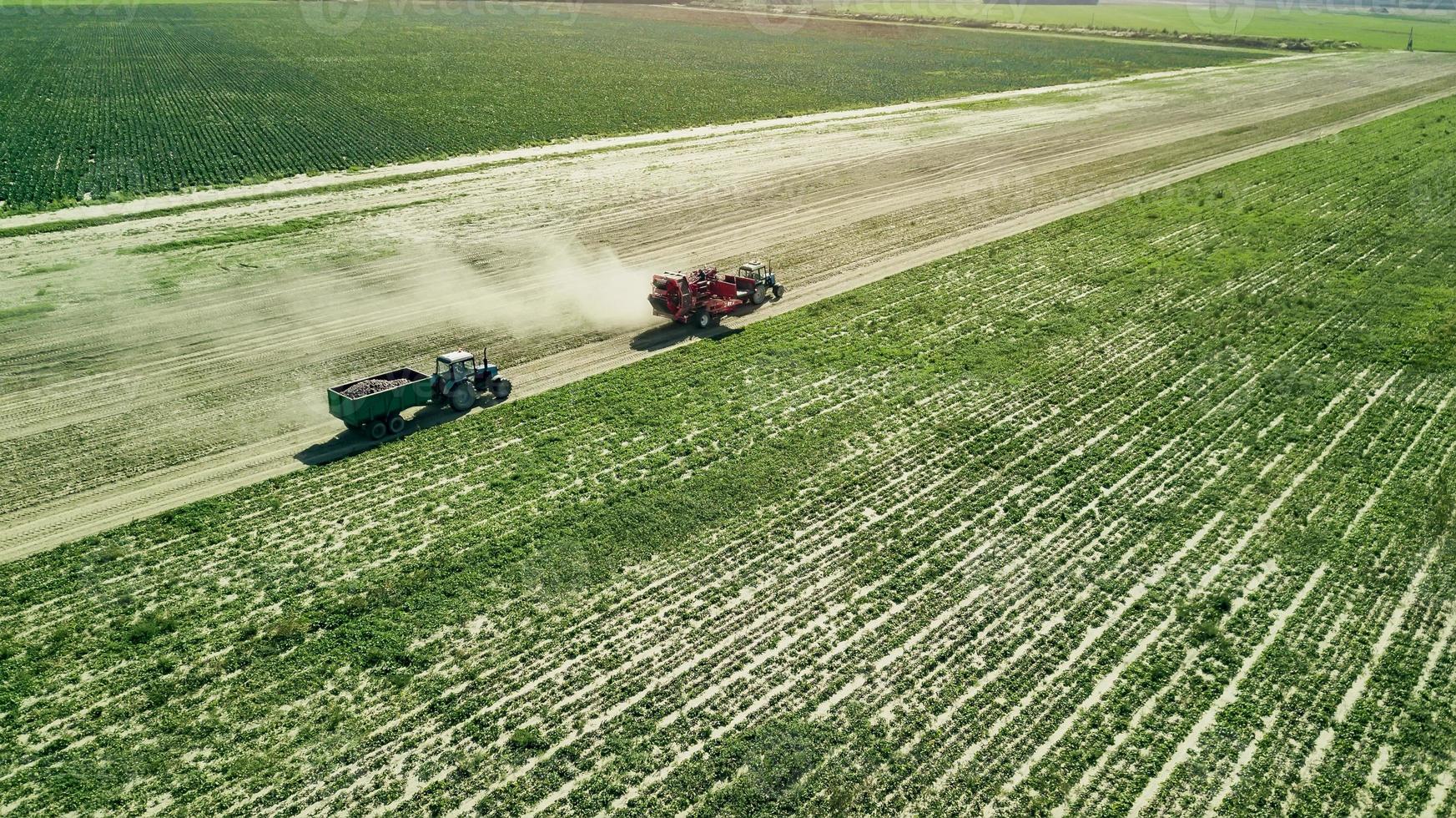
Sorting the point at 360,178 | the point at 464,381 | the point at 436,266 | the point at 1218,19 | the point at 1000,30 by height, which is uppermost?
the point at 1000,30

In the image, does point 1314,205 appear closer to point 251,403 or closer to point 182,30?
point 251,403

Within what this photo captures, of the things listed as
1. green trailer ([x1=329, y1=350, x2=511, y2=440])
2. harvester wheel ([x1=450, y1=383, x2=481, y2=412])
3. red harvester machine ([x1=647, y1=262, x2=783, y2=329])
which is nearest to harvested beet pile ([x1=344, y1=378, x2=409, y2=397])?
green trailer ([x1=329, y1=350, x2=511, y2=440])

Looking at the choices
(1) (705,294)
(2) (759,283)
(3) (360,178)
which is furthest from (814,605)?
(3) (360,178)

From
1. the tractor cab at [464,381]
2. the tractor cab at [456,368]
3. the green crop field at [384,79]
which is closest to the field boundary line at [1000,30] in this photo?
the green crop field at [384,79]

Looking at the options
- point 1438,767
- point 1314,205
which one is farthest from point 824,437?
point 1314,205

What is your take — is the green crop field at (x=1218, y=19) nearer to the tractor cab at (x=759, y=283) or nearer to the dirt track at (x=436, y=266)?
Answer: the dirt track at (x=436, y=266)

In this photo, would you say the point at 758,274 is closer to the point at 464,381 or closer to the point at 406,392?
the point at 464,381
